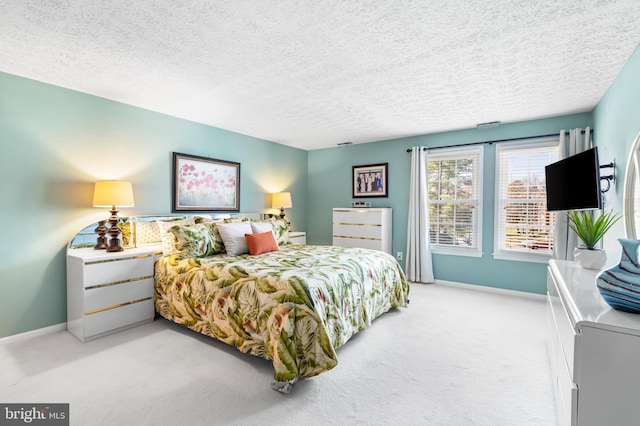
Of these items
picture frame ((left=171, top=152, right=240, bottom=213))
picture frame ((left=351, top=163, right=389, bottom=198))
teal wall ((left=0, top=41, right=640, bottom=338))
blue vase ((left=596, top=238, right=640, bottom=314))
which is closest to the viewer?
blue vase ((left=596, top=238, right=640, bottom=314))

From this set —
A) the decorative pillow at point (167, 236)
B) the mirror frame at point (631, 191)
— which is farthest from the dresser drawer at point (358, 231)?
the mirror frame at point (631, 191)

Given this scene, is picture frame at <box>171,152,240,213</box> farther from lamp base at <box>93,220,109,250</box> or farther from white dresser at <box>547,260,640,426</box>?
white dresser at <box>547,260,640,426</box>

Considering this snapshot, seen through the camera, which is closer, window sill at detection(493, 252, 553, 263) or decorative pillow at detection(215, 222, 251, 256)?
decorative pillow at detection(215, 222, 251, 256)

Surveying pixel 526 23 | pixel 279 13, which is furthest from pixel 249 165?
pixel 526 23

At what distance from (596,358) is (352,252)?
2309 mm

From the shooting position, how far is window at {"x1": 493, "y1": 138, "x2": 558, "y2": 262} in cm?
383

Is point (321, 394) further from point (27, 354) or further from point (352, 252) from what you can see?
point (27, 354)

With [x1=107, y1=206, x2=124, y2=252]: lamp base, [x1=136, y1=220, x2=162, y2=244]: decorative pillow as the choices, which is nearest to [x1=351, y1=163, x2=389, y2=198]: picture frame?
[x1=136, y1=220, x2=162, y2=244]: decorative pillow

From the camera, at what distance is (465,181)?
14.5 feet

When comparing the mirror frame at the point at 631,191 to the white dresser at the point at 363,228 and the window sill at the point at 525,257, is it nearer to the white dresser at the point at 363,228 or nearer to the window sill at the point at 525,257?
the window sill at the point at 525,257

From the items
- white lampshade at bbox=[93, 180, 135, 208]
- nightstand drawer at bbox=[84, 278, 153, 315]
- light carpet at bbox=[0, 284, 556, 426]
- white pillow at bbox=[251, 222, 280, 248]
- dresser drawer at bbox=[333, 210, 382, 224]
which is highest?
white lampshade at bbox=[93, 180, 135, 208]

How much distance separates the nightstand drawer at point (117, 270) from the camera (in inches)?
104

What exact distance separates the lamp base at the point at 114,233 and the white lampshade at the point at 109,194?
0.19 metres

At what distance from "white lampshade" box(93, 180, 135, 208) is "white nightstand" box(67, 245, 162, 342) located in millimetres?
482
